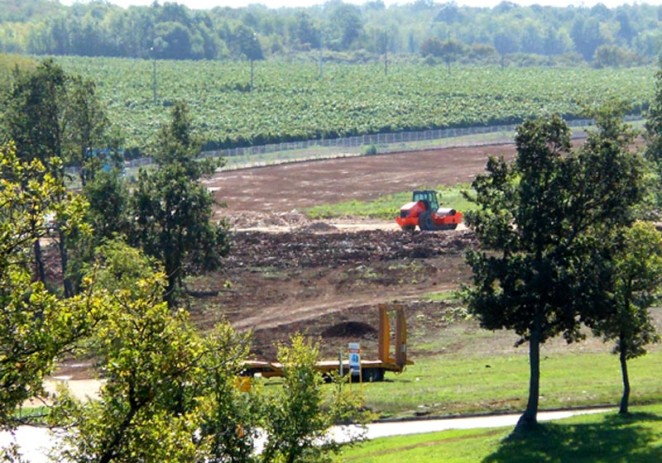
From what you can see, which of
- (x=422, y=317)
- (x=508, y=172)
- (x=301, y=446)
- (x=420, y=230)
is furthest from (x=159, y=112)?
(x=301, y=446)

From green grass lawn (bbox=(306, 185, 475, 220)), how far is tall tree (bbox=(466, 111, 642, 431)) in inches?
1849

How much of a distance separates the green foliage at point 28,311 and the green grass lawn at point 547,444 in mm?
14944

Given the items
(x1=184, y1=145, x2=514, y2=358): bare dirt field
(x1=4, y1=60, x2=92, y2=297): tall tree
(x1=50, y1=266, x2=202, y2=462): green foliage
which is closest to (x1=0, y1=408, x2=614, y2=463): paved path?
(x1=184, y1=145, x2=514, y2=358): bare dirt field

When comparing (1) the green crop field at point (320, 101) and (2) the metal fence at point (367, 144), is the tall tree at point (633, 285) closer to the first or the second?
(2) the metal fence at point (367, 144)

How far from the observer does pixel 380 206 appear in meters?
84.1

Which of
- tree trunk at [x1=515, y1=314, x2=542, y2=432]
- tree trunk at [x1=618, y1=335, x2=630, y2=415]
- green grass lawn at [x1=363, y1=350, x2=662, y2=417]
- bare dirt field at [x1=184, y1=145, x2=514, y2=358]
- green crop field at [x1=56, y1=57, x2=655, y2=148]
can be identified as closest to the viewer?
tree trunk at [x1=515, y1=314, x2=542, y2=432]

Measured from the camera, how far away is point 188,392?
19.2 meters

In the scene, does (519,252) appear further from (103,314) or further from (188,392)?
(103,314)

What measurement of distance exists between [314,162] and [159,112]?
43.1 meters

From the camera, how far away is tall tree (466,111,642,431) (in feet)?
102

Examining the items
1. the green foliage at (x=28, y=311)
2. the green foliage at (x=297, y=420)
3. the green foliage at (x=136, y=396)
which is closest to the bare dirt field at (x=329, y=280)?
the green foliage at (x=297, y=420)

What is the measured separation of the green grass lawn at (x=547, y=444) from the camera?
29.2m

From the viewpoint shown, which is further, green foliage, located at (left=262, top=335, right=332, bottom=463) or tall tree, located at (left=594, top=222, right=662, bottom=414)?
tall tree, located at (left=594, top=222, right=662, bottom=414)

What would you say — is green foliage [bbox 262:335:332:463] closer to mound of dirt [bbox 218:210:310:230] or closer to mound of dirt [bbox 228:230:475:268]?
mound of dirt [bbox 228:230:475:268]
